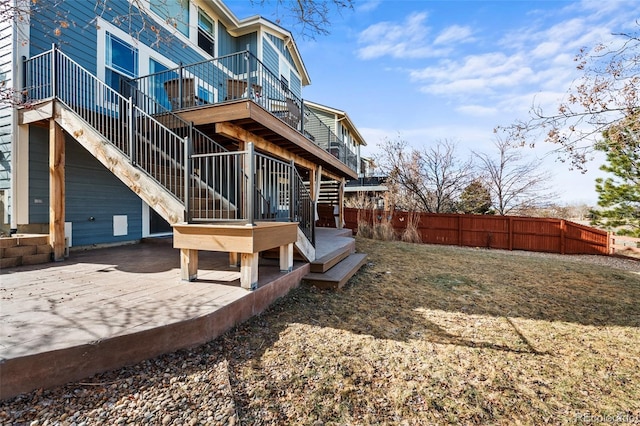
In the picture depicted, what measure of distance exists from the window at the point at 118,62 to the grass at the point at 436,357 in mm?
6547

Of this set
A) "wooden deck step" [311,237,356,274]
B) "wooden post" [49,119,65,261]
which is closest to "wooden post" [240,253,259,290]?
"wooden deck step" [311,237,356,274]

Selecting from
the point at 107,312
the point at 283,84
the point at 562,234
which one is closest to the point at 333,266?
the point at 107,312

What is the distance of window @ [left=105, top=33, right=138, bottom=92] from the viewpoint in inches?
256

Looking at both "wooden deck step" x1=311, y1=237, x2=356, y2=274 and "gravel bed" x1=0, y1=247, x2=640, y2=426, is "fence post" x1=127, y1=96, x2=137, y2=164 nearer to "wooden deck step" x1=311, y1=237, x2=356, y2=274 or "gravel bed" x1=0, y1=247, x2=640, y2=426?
"gravel bed" x1=0, y1=247, x2=640, y2=426

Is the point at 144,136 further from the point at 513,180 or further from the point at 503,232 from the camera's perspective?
the point at 513,180

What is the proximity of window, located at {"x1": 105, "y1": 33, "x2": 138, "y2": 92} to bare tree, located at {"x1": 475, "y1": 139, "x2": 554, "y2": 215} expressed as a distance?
49.0 feet

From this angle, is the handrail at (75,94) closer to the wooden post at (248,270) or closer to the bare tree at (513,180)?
the wooden post at (248,270)

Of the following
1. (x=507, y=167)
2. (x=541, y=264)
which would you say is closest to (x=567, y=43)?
(x=541, y=264)

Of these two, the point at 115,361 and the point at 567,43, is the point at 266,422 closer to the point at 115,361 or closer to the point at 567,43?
the point at 115,361

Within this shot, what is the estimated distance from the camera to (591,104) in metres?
4.84

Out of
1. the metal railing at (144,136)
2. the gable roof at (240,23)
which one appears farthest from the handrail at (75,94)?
the gable roof at (240,23)

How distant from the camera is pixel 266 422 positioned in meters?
1.91

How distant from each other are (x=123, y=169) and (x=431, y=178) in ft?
45.9

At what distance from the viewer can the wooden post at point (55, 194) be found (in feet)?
16.4
